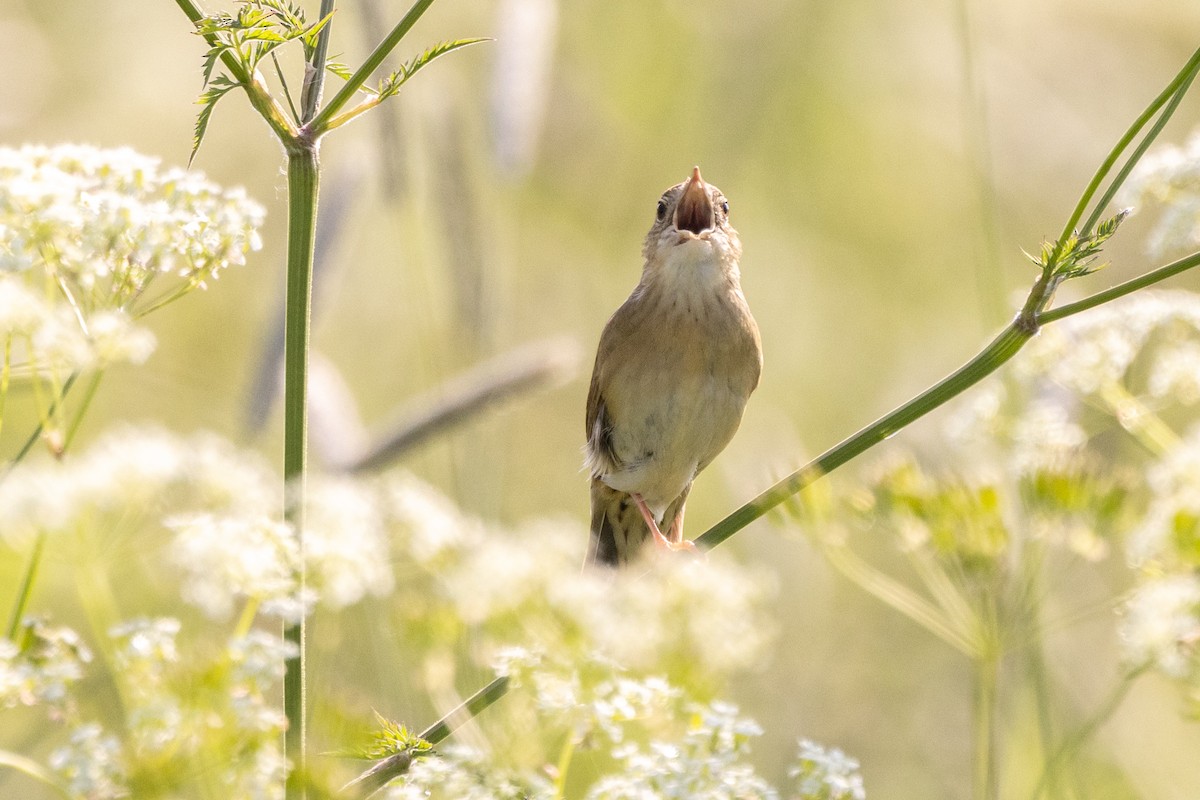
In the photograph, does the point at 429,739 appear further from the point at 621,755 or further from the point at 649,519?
the point at 649,519

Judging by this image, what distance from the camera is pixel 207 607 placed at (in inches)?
72.6

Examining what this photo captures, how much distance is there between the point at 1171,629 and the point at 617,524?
3.19 m

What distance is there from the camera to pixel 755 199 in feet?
23.9

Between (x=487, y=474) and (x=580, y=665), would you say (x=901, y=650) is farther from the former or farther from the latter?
(x=580, y=665)

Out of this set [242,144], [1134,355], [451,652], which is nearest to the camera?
[451,652]

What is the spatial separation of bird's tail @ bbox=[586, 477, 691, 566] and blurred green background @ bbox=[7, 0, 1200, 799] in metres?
0.51

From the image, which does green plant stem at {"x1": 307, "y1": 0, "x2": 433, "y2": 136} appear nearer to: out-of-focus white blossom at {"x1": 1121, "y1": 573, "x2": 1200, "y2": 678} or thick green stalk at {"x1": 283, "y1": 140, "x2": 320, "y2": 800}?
thick green stalk at {"x1": 283, "y1": 140, "x2": 320, "y2": 800}

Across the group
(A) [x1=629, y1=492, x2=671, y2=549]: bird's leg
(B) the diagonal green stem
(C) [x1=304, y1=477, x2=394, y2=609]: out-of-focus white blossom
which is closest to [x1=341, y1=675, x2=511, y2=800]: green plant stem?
(C) [x1=304, y1=477, x2=394, y2=609]: out-of-focus white blossom

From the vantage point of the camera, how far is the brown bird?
14.0 feet

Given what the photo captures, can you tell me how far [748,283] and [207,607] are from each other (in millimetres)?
5217

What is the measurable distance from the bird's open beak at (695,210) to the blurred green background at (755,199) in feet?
3.77

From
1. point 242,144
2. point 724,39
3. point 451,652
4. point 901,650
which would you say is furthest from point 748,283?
point 451,652

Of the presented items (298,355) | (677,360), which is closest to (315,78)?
(298,355)

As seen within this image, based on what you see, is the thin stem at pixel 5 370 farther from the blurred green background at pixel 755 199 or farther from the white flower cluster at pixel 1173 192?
the blurred green background at pixel 755 199
